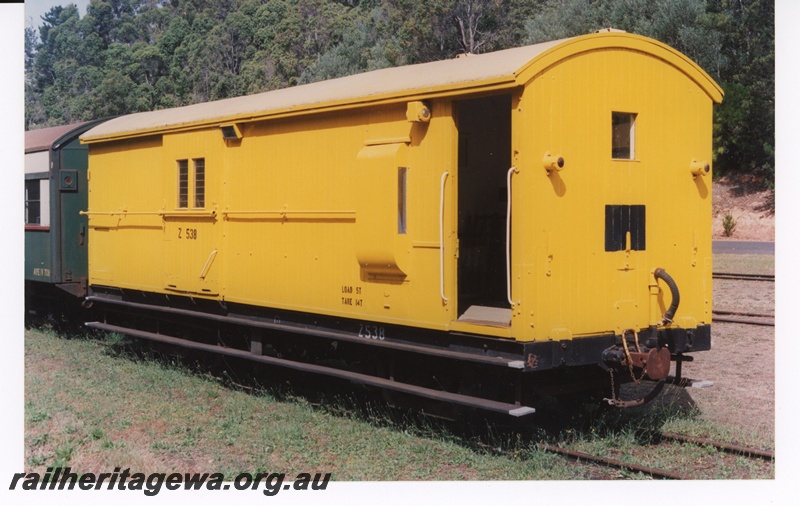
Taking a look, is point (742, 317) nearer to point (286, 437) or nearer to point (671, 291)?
point (671, 291)

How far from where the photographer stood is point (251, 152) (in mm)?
10281

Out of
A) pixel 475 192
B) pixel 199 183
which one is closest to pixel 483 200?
pixel 475 192

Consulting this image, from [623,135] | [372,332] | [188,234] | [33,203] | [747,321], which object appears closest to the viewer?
[623,135]

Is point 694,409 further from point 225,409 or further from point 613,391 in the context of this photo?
point 225,409

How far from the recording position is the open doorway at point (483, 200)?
30.2ft

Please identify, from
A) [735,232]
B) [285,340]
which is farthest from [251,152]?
[735,232]

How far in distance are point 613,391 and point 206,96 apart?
162 ft

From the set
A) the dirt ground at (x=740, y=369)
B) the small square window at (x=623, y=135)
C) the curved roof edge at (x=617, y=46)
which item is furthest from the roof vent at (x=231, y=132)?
the dirt ground at (x=740, y=369)

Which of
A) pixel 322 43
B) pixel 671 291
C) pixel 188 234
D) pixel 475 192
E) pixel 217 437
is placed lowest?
pixel 217 437

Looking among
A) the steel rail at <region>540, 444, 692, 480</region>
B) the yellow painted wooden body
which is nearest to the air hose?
the yellow painted wooden body

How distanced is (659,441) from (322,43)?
1873 inches

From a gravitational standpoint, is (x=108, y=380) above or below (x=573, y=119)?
below

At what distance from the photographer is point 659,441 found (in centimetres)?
813

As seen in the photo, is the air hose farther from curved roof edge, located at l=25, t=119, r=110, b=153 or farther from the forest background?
curved roof edge, located at l=25, t=119, r=110, b=153
